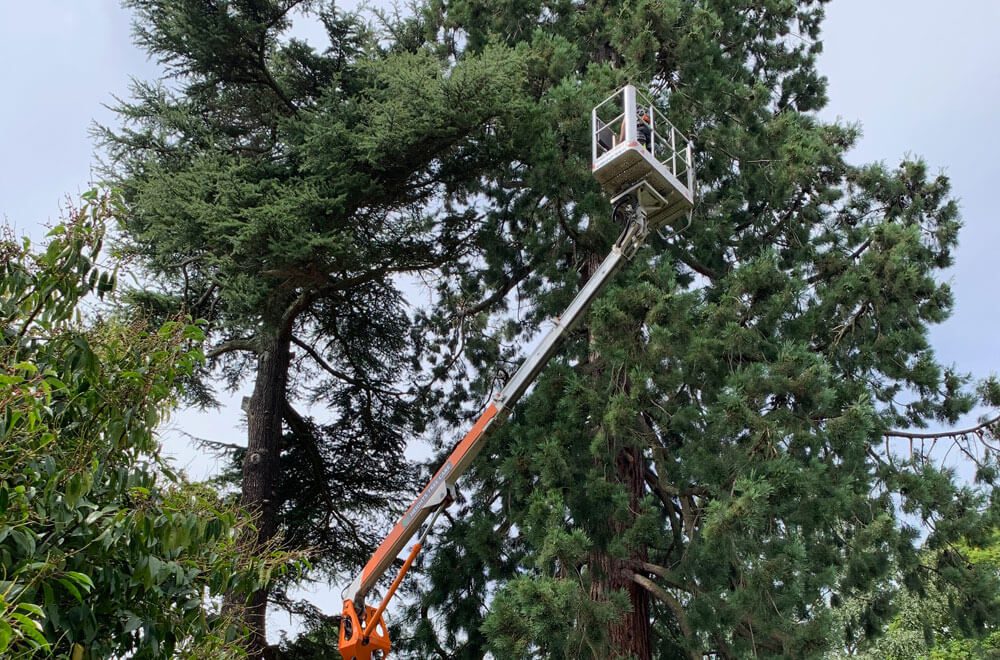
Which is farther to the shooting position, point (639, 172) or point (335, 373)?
point (335, 373)

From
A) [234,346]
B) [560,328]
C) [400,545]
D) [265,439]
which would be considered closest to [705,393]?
[560,328]

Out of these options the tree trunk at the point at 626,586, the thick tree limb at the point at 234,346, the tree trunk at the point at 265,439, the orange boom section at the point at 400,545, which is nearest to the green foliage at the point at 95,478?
the orange boom section at the point at 400,545

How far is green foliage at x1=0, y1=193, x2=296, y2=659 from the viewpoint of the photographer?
3445 millimetres

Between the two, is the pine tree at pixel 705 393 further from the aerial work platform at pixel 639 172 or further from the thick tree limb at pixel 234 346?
the thick tree limb at pixel 234 346

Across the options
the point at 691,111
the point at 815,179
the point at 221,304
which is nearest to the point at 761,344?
the point at 815,179

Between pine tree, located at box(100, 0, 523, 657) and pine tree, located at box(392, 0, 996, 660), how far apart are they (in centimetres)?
111

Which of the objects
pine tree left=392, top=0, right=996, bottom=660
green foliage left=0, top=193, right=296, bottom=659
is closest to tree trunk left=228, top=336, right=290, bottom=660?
pine tree left=392, top=0, right=996, bottom=660

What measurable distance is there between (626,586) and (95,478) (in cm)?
615

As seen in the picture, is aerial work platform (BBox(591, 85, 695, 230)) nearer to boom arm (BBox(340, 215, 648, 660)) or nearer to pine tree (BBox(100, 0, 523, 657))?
boom arm (BBox(340, 215, 648, 660))

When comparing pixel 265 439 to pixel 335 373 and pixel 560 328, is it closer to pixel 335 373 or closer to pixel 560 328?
pixel 335 373

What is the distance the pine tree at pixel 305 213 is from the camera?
29.8ft

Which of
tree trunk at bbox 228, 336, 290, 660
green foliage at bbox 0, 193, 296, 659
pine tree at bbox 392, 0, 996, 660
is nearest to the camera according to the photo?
green foliage at bbox 0, 193, 296, 659

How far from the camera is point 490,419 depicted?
8.07 meters

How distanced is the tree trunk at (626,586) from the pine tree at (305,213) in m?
2.84
